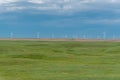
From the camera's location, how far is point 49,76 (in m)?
46.6

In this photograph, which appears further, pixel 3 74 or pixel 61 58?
pixel 61 58

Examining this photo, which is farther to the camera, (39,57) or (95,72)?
(39,57)

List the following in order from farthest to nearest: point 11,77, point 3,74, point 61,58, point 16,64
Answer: point 61,58
point 16,64
point 3,74
point 11,77

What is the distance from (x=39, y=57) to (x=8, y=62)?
16.2 m

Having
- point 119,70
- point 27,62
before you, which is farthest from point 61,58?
point 119,70

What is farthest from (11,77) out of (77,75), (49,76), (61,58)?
(61,58)

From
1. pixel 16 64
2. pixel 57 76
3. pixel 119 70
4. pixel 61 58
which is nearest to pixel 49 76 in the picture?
pixel 57 76

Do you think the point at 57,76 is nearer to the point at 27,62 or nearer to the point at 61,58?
the point at 27,62

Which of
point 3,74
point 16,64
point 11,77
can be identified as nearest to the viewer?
point 11,77

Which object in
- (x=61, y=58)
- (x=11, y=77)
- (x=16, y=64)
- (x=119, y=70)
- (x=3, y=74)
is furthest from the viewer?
(x=61, y=58)

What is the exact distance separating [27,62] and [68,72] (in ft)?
46.3

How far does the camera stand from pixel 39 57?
7819 cm

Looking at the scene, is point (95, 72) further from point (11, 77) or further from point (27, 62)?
point (27, 62)

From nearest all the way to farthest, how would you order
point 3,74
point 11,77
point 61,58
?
point 11,77, point 3,74, point 61,58
